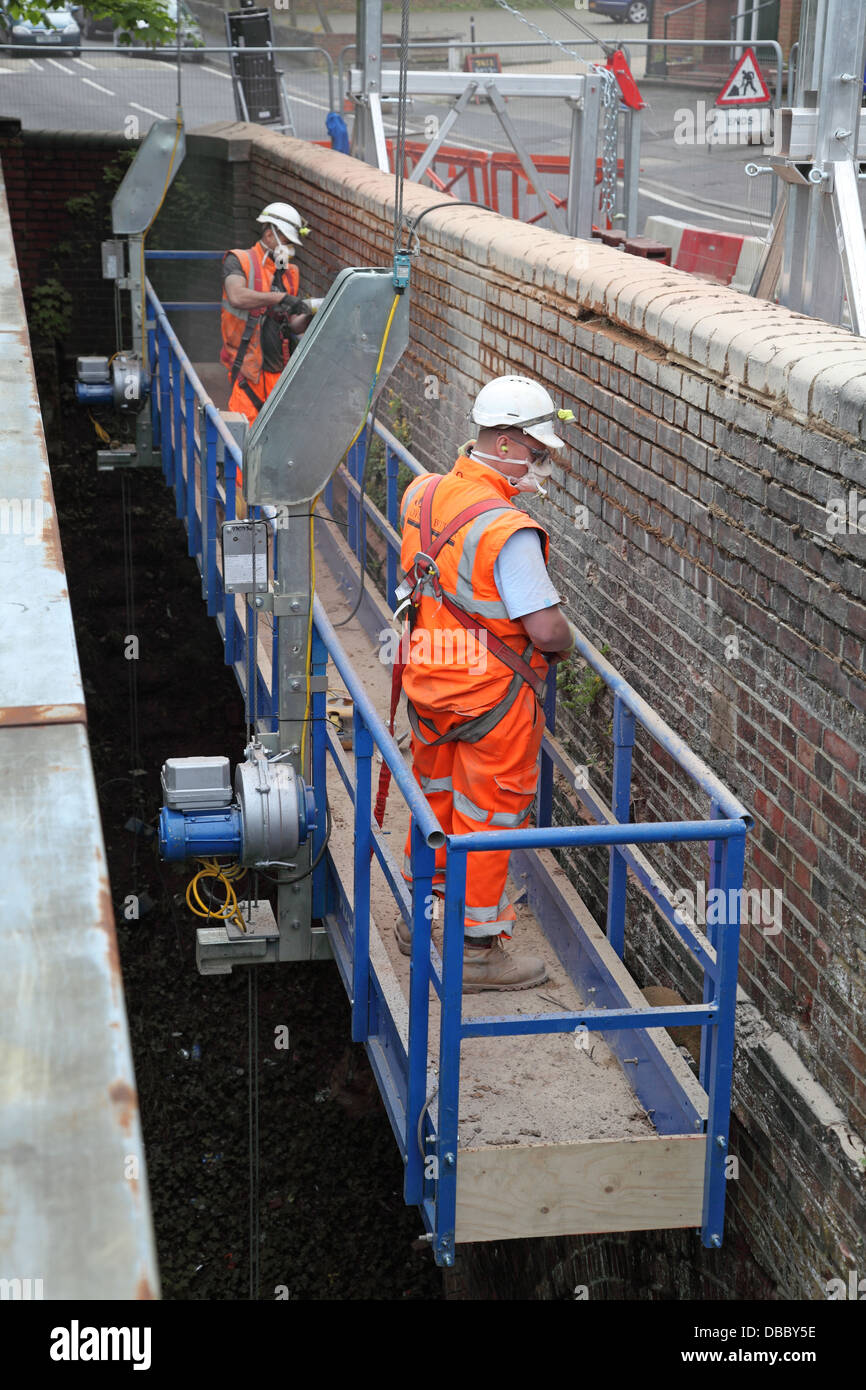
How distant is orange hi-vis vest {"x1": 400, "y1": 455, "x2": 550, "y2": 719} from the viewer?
429 cm

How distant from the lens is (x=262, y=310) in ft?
28.0

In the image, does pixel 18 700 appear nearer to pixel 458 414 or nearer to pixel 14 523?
pixel 14 523

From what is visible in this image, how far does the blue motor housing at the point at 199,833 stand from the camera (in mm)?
4777

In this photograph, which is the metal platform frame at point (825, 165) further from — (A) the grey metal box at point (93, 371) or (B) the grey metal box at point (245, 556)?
(A) the grey metal box at point (93, 371)

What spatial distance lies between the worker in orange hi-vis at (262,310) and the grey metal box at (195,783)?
168 inches

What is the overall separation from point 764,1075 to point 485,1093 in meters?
0.77

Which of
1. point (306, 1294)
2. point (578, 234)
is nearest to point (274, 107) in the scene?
point (578, 234)

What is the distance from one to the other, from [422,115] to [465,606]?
72.5 feet

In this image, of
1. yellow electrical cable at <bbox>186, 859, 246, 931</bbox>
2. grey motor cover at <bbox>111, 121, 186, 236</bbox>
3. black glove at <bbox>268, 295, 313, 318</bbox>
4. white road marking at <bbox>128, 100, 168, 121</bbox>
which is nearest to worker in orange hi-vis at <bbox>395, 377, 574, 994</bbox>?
yellow electrical cable at <bbox>186, 859, 246, 931</bbox>

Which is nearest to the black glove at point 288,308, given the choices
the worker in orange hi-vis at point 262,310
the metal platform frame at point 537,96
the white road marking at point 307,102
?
the worker in orange hi-vis at point 262,310

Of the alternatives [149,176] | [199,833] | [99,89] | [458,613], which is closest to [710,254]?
[149,176]

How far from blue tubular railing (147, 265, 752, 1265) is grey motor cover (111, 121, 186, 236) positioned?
6.68 metres

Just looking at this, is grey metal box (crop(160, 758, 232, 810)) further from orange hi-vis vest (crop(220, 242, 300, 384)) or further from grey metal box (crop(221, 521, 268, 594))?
orange hi-vis vest (crop(220, 242, 300, 384))

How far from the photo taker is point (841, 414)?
146 inches
